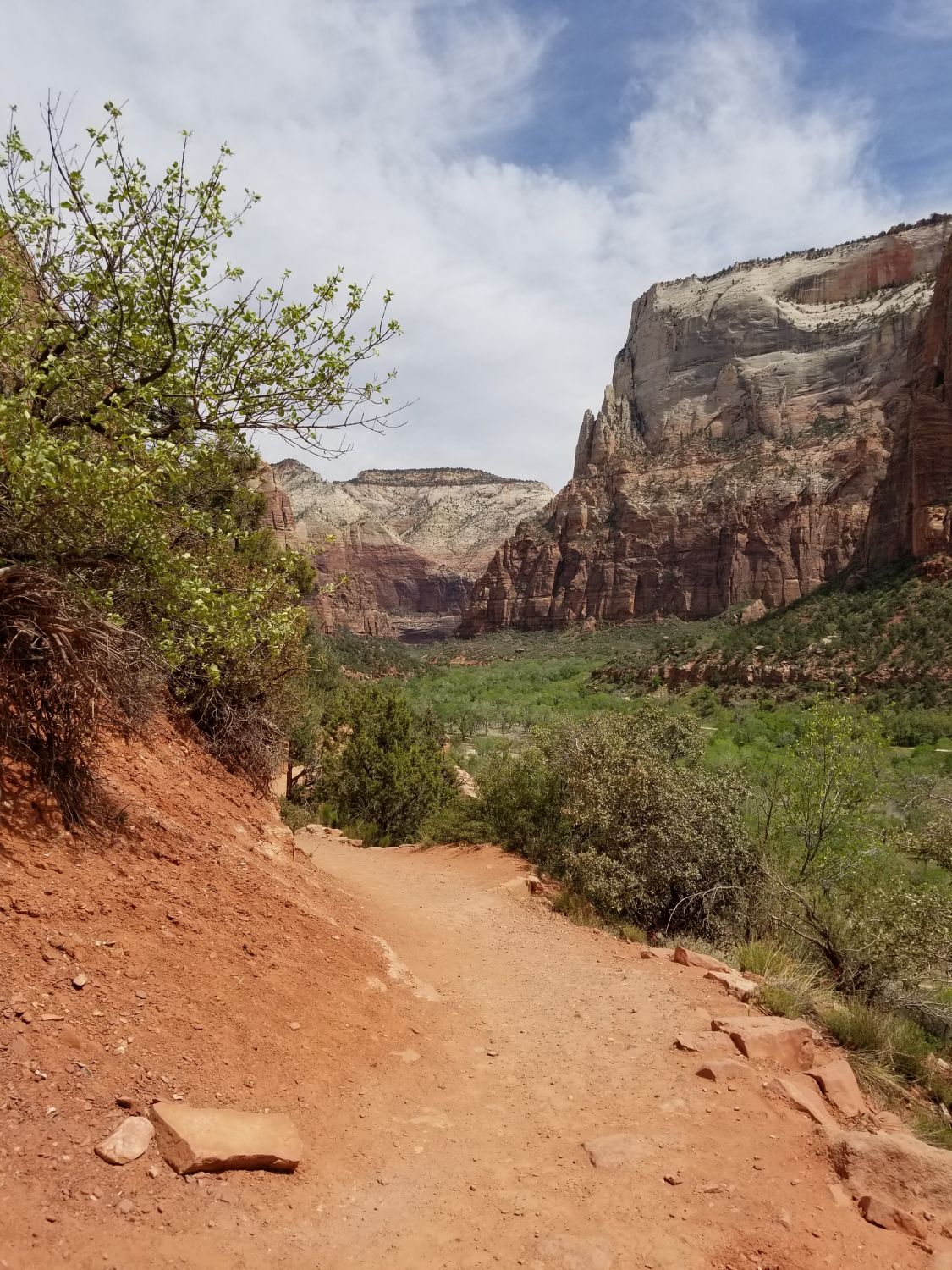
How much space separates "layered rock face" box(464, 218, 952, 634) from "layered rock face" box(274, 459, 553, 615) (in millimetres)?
50743

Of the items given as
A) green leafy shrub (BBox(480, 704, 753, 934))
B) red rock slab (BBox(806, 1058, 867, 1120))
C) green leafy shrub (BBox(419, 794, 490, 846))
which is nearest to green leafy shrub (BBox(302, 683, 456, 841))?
green leafy shrub (BBox(419, 794, 490, 846))

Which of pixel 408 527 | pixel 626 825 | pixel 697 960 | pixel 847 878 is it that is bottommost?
pixel 697 960

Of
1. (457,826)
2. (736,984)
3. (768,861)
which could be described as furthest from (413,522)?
(736,984)

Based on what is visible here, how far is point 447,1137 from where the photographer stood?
13.3 ft

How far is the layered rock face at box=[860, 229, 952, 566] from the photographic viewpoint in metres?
44.2

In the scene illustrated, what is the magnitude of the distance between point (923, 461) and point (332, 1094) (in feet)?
177

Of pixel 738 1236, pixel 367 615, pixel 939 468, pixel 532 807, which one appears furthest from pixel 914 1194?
pixel 367 615

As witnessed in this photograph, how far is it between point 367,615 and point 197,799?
Answer: 135 metres

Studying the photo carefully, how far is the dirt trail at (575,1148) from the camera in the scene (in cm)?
324

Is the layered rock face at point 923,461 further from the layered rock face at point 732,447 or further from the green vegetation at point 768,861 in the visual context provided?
the green vegetation at point 768,861

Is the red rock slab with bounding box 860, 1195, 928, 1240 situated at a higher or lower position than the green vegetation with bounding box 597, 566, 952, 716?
lower

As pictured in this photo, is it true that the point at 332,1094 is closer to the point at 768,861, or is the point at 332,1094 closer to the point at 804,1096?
the point at 804,1096

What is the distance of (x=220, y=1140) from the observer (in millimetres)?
3182

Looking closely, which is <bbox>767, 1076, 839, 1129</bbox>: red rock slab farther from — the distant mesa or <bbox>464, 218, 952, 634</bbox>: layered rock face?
the distant mesa
